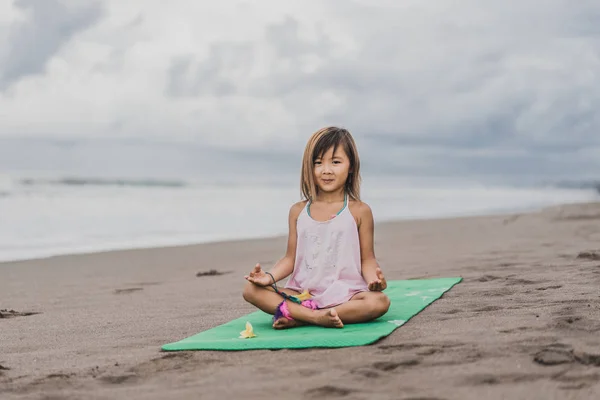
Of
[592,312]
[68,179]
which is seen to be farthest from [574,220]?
[68,179]

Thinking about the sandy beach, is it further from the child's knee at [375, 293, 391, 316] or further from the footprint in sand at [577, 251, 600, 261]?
the child's knee at [375, 293, 391, 316]

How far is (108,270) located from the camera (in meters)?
8.02

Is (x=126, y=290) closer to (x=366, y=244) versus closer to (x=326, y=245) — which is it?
(x=326, y=245)

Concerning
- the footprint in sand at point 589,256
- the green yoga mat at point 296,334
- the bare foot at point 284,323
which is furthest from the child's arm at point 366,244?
the footprint in sand at point 589,256

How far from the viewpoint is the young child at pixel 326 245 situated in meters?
4.08

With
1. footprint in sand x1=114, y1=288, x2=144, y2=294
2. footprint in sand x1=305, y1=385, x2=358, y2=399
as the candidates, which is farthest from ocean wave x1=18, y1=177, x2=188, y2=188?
footprint in sand x1=305, y1=385, x2=358, y2=399

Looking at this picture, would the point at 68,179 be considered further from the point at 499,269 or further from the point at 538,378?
the point at 538,378

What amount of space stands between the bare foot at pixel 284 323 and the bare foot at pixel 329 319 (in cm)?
16

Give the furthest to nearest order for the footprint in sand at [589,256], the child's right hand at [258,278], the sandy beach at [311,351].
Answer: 1. the footprint in sand at [589,256]
2. the child's right hand at [258,278]
3. the sandy beach at [311,351]

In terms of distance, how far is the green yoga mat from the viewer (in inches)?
138

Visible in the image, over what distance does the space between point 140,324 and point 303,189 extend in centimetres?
141

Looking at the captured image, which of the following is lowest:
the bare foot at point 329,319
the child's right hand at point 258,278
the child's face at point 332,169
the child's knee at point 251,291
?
the bare foot at point 329,319

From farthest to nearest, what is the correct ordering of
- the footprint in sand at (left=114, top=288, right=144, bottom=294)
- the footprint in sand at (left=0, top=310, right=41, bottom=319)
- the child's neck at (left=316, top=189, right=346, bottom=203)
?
the footprint in sand at (left=114, top=288, right=144, bottom=294) < the footprint in sand at (left=0, top=310, right=41, bottom=319) < the child's neck at (left=316, top=189, right=346, bottom=203)

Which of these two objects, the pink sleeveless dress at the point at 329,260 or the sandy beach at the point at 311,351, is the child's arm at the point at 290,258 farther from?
the sandy beach at the point at 311,351
